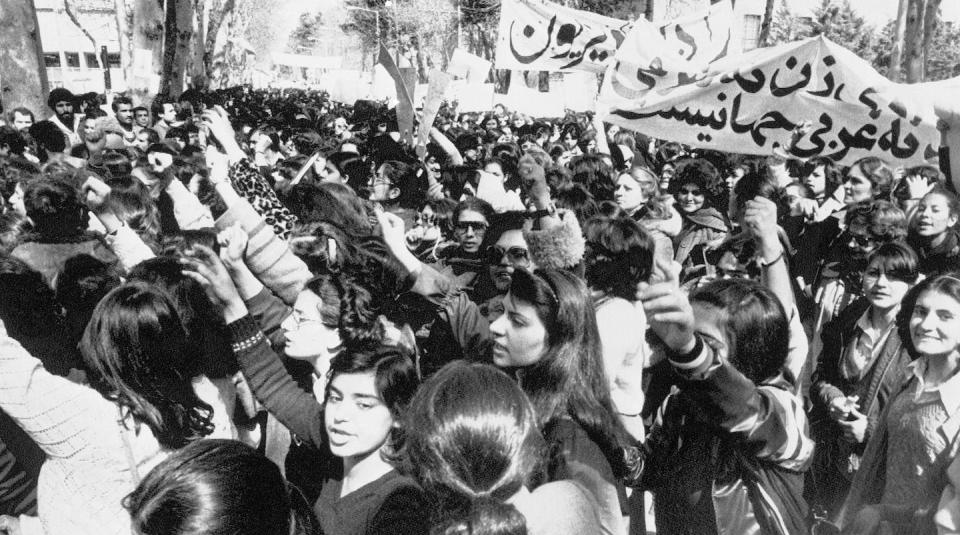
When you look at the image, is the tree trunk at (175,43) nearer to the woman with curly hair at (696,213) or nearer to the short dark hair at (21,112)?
the short dark hair at (21,112)

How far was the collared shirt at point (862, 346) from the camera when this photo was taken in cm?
338

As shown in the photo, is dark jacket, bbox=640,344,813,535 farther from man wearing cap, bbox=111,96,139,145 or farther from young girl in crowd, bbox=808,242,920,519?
man wearing cap, bbox=111,96,139,145

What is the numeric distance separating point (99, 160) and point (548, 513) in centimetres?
599

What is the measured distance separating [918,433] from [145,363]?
6.80ft

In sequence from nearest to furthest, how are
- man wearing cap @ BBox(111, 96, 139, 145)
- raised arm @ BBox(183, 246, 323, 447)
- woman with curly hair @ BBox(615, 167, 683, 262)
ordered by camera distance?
1. raised arm @ BBox(183, 246, 323, 447)
2. woman with curly hair @ BBox(615, 167, 683, 262)
3. man wearing cap @ BBox(111, 96, 139, 145)

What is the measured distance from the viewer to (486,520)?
5.00ft

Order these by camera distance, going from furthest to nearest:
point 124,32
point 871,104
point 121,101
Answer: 1. point 124,32
2. point 121,101
3. point 871,104

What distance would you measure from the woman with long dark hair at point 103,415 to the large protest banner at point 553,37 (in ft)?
23.4

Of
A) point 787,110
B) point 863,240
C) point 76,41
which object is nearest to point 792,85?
point 787,110

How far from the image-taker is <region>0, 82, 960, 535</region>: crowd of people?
67.3 inches

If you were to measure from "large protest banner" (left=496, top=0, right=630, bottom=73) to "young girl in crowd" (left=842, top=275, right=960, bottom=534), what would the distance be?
268 inches

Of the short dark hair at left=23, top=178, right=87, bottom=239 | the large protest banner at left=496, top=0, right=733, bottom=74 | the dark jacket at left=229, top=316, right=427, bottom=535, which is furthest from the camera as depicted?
the large protest banner at left=496, top=0, right=733, bottom=74

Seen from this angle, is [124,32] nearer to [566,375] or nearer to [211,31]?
[211,31]

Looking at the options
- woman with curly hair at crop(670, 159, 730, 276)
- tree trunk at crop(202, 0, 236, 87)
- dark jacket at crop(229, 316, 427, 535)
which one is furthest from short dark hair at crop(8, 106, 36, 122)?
tree trunk at crop(202, 0, 236, 87)
